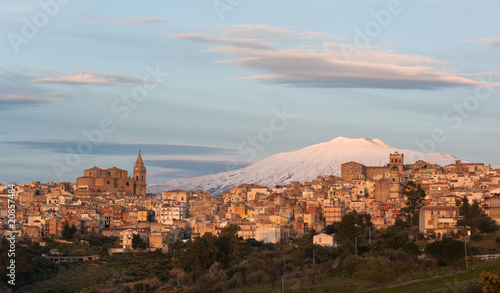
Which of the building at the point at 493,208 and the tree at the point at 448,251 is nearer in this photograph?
the tree at the point at 448,251

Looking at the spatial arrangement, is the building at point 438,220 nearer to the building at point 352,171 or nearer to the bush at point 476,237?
the bush at point 476,237

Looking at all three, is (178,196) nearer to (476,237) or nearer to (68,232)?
(68,232)

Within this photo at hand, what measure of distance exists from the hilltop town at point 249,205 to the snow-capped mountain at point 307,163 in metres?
35.3

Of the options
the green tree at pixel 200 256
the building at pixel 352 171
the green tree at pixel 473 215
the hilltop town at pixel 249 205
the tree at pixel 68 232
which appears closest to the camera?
the green tree at pixel 473 215

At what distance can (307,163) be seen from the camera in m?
154

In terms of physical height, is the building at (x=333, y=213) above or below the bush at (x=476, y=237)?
above

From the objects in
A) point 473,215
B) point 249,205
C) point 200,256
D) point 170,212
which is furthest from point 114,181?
point 473,215

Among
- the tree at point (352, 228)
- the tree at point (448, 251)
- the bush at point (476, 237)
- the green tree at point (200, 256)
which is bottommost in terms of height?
the green tree at point (200, 256)

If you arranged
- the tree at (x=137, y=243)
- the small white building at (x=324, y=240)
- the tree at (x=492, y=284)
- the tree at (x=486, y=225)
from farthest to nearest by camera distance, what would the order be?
the tree at (x=137, y=243) < the small white building at (x=324, y=240) < the tree at (x=486, y=225) < the tree at (x=492, y=284)

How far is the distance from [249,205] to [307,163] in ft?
224

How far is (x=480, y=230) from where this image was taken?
173 ft

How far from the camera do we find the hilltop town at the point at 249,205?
227 ft

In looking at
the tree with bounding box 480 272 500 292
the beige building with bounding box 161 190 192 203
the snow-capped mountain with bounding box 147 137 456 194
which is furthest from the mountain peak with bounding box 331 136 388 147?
the tree with bounding box 480 272 500 292

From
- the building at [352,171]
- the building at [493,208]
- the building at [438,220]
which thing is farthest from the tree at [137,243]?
the building at [352,171]
